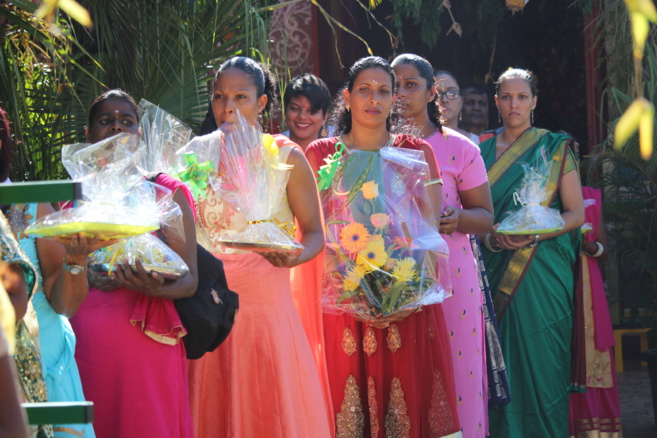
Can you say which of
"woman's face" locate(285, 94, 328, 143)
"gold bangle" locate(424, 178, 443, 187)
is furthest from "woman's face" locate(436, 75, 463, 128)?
"gold bangle" locate(424, 178, 443, 187)

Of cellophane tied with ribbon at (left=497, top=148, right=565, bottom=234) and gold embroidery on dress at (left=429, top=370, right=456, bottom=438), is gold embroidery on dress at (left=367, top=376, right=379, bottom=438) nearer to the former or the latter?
gold embroidery on dress at (left=429, top=370, right=456, bottom=438)

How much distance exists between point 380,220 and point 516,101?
2.03 metres

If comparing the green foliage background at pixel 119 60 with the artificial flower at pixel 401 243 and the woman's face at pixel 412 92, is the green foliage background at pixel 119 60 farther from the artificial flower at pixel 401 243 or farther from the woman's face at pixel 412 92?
the artificial flower at pixel 401 243

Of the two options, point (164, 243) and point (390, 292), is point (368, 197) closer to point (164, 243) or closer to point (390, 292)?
point (390, 292)

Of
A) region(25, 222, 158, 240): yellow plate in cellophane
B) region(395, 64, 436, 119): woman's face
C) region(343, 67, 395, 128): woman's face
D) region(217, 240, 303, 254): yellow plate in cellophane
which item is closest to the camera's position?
region(25, 222, 158, 240): yellow plate in cellophane

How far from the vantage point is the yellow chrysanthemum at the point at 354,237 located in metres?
4.04

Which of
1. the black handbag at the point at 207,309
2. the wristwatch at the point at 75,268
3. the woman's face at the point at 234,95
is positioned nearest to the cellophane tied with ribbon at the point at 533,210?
the woman's face at the point at 234,95

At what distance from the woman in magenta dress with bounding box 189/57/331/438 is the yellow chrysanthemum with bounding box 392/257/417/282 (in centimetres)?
35

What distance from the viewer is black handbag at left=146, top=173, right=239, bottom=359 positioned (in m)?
3.28

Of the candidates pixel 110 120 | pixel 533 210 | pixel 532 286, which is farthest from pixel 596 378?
pixel 110 120

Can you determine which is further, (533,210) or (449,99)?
(449,99)

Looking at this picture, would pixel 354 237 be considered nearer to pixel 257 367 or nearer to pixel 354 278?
pixel 354 278

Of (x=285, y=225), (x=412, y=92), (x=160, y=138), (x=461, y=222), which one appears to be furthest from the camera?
(x=412, y=92)

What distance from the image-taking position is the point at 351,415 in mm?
4141
